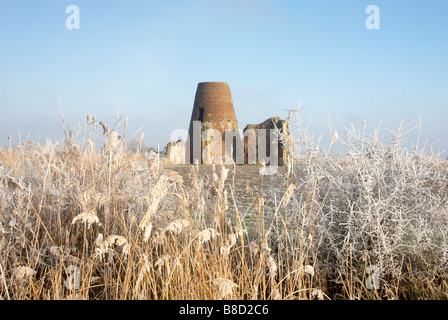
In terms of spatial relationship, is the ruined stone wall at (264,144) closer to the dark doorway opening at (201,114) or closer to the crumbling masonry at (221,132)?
the crumbling masonry at (221,132)

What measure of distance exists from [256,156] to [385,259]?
9797mm

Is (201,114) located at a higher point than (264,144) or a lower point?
higher

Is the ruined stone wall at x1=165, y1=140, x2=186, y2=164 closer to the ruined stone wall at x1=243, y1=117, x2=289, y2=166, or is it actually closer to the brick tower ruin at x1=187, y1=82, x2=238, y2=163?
the brick tower ruin at x1=187, y1=82, x2=238, y2=163

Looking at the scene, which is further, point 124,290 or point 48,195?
point 48,195

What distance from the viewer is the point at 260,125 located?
41.7 ft

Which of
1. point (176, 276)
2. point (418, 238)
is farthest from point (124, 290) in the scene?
point (418, 238)

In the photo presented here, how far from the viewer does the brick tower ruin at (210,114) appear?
12172mm

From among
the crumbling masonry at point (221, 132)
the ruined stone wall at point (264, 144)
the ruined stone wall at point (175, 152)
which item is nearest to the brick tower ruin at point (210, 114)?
the crumbling masonry at point (221, 132)

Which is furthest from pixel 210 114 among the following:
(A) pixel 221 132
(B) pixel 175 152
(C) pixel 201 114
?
(B) pixel 175 152

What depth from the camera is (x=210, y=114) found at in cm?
1230

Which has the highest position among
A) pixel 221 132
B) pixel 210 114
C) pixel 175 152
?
pixel 210 114

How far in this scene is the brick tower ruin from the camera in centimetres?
1217

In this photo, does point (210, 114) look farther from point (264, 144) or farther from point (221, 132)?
point (264, 144)

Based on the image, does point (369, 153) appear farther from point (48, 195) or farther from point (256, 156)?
point (256, 156)
